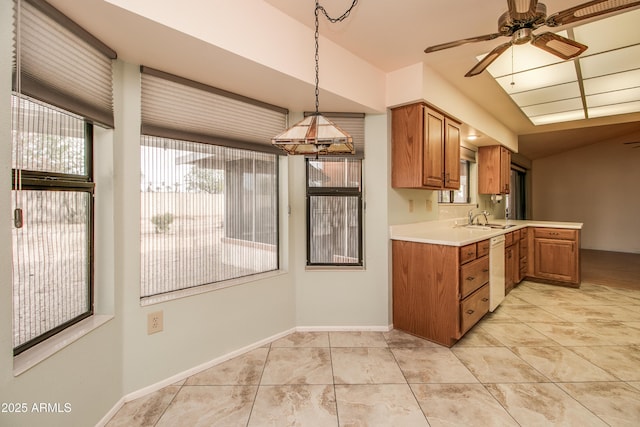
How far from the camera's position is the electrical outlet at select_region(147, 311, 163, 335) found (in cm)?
181

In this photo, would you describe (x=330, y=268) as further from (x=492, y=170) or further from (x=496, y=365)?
(x=492, y=170)

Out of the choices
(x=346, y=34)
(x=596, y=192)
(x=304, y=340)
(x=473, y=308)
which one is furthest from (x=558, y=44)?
(x=596, y=192)

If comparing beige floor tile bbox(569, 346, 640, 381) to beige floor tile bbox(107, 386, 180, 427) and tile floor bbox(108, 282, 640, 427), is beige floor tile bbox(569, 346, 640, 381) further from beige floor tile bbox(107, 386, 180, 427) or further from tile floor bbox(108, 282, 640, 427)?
beige floor tile bbox(107, 386, 180, 427)

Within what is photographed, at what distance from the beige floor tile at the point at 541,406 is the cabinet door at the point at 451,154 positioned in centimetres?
186

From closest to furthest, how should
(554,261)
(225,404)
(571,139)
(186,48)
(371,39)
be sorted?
1. (186,48)
2. (225,404)
3. (371,39)
4. (554,261)
5. (571,139)

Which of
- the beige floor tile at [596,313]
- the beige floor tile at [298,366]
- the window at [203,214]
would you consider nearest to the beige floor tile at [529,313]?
the beige floor tile at [596,313]

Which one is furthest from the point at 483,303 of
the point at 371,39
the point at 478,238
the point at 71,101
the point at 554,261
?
the point at 71,101

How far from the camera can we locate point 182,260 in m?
2.04

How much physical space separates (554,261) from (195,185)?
4.98m

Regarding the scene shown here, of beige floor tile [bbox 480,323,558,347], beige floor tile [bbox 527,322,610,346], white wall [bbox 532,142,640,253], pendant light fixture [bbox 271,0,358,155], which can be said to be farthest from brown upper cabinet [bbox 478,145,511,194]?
white wall [bbox 532,142,640,253]

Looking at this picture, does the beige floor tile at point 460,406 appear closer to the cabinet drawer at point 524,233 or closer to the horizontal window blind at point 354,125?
the horizontal window blind at point 354,125

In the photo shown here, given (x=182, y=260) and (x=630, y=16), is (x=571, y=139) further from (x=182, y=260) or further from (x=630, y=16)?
(x=182, y=260)

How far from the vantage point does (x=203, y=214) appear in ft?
6.99

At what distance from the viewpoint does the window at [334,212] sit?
106 inches
